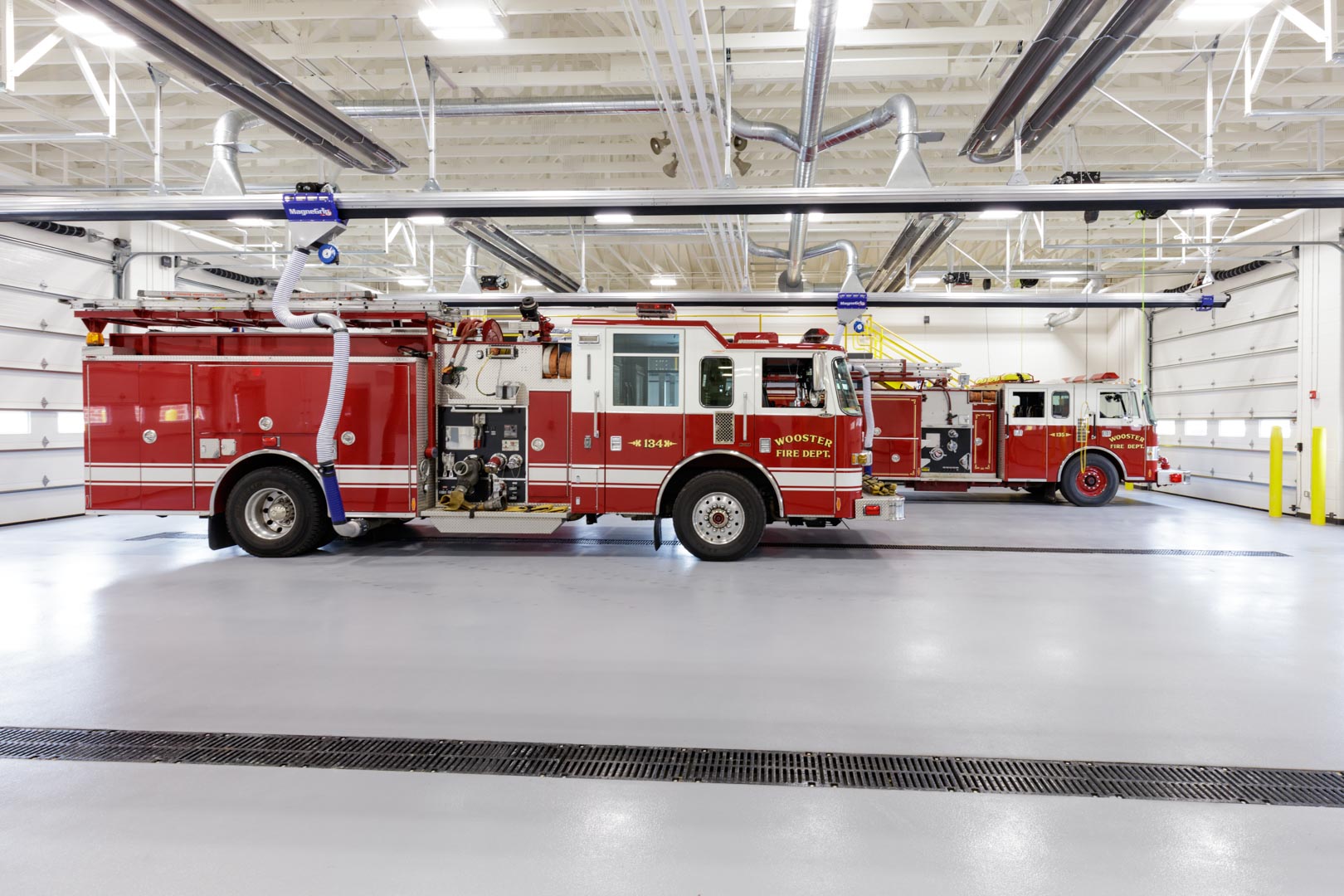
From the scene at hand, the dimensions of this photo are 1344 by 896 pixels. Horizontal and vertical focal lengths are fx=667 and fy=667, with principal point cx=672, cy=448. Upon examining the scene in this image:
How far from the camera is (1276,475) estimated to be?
40.2 feet

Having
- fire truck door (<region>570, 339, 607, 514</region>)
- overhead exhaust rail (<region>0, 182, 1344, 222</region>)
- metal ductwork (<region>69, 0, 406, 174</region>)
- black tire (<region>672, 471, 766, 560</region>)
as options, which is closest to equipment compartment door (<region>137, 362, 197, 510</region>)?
overhead exhaust rail (<region>0, 182, 1344, 222</region>)

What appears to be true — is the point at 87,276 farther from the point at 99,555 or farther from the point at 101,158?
the point at 99,555

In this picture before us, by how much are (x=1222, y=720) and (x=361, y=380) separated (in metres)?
8.07

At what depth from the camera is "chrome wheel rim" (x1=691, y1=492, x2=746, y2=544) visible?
299 inches

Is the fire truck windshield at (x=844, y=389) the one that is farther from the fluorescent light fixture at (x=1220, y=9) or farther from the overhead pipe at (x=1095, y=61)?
the fluorescent light fixture at (x=1220, y=9)

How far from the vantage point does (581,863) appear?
2.48 m

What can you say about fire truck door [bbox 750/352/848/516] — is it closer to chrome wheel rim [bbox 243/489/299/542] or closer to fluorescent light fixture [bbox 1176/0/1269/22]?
fluorescent light fixture [bbox 1176/0/1269/22]

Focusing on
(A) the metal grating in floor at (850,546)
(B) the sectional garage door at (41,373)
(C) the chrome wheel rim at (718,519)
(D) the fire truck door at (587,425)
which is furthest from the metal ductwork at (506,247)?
(B) the sectional garage door at (41,373)

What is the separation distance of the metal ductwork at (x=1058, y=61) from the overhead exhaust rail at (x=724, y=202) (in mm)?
816

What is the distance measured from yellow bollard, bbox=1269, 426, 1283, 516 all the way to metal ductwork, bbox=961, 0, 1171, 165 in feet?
29.7

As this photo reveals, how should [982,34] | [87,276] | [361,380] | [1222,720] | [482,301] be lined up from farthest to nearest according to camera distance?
[482,301], [87,276], [361,380], [982,34], [1222,720]

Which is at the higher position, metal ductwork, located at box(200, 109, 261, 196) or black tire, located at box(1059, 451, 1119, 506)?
metal ductwork, located at box(200, 109, 261, 196)

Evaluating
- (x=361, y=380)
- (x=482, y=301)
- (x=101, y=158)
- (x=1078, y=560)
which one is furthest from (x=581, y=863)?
(x=101, y=158)

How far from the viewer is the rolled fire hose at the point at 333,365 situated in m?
7.13
